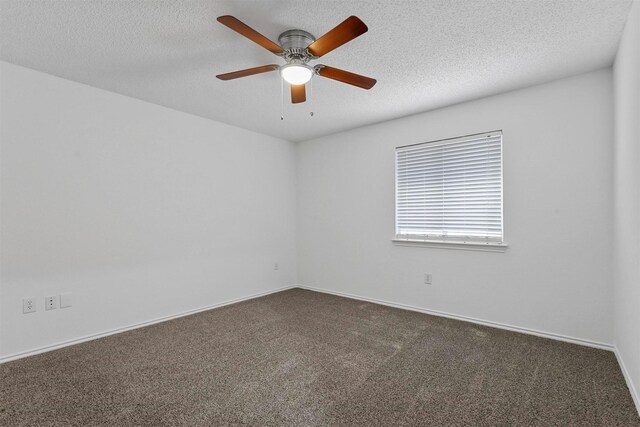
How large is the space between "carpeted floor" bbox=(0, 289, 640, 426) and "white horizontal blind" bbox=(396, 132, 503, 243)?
1.04 metres

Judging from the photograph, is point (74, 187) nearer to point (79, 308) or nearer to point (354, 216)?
point (79, 308)

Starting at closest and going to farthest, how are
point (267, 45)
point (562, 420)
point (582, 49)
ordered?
point (562, 420), point (267, 45), point (582, 49)

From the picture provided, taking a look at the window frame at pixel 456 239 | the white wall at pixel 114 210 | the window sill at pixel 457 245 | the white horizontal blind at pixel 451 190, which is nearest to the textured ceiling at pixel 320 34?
the white wall at pixel 114 210

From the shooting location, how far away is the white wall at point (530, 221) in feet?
8.66

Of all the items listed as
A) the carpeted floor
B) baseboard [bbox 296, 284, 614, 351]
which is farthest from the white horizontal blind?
the carpeted floor

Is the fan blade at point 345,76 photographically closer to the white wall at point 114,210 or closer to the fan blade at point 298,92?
the fan blade at point 298,92

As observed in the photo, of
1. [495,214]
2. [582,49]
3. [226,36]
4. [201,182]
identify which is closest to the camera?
[226,36]

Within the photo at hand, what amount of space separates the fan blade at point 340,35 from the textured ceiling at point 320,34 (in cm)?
21

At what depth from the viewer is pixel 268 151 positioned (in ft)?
15.3

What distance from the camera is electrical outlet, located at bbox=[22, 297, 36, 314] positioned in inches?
101

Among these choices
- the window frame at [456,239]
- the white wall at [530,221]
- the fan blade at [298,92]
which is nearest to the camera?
the fan blade at [298,92]

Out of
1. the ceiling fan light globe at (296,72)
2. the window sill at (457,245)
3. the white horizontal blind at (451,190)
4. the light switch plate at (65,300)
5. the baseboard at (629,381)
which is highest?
the ceiling fan light globe at (296,72)

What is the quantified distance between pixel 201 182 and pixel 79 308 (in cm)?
175

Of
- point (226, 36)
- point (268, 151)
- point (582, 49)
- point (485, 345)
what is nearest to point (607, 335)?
point (485, 345)
